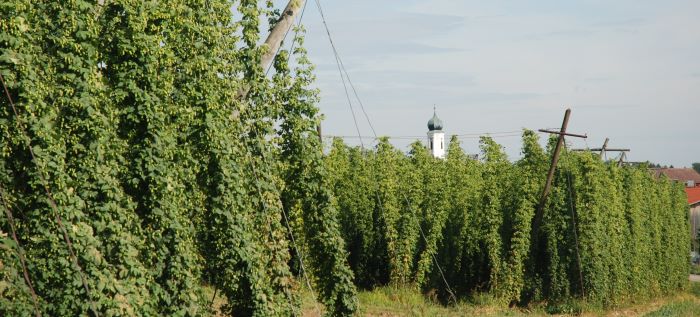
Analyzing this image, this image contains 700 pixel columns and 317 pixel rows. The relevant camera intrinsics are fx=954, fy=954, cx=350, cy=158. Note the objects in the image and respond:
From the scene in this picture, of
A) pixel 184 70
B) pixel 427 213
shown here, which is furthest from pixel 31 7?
pixel 427 213

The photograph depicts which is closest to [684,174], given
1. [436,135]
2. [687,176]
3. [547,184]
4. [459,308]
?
[687,176]

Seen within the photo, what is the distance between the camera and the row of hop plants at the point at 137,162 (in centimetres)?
1001

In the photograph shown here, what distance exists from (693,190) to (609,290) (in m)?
63.2

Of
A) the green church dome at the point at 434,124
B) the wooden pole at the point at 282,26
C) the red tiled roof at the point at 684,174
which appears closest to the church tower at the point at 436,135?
the green church dome at the point at 434,124

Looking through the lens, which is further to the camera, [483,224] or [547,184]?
[483,224]

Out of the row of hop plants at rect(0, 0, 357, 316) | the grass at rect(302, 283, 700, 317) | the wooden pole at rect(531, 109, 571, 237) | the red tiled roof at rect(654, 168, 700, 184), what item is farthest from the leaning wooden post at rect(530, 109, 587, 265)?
the red tiled roof at rect(654, 168, 700, 184)

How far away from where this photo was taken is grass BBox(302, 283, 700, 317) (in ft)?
66.2

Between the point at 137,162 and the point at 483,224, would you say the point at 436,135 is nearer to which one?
the point at 483,224

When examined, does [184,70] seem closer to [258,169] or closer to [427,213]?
[258,169]

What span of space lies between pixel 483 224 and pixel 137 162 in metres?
15.5

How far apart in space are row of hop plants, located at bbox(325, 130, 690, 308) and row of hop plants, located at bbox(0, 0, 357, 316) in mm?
10158

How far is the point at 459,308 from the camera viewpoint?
74.7 feet

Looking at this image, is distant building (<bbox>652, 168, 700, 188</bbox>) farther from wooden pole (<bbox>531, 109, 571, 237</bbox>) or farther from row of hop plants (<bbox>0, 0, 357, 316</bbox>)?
row of hop plants (<bbox>0, 0, 357, 316</bbox>)

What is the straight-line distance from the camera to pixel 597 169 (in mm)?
25938
